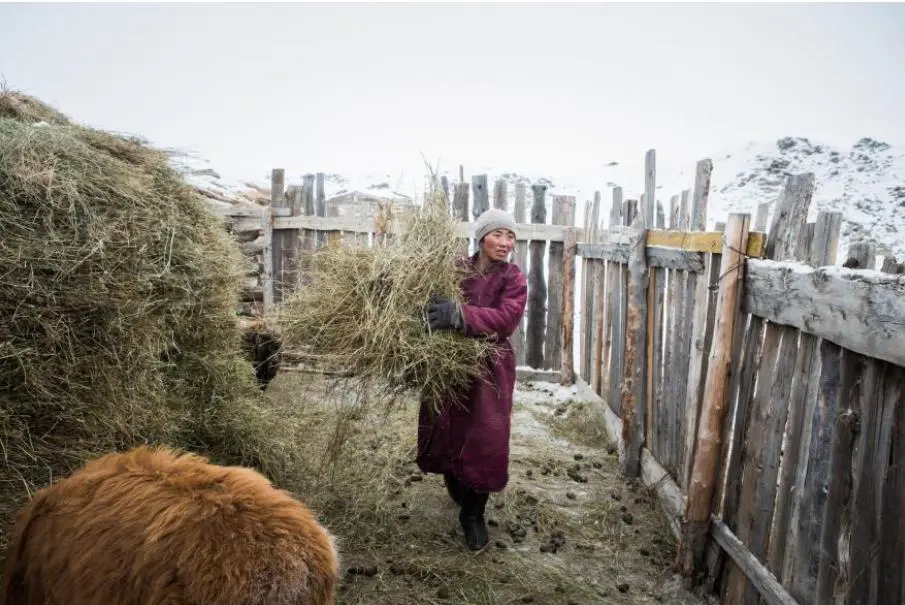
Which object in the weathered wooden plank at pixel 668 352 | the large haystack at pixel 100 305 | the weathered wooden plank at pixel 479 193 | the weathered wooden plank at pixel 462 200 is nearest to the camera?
the large haystack at pixel 100 305

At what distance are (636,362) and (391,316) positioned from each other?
242 cm

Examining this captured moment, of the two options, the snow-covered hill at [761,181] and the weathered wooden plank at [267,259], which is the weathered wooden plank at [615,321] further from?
the weathered wooden plank at [267,259]

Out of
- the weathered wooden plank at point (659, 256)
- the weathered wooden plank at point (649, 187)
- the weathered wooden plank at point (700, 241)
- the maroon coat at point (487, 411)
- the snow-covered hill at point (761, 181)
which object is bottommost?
the maroon coat at point (487, 411)

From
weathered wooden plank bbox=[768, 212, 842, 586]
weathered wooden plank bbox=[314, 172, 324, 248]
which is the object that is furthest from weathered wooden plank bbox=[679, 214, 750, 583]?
weathered wooden plank bbox=[314, 172, 324, 248]

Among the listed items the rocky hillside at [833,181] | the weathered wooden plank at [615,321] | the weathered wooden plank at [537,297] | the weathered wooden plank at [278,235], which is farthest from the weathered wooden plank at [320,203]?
the rocky hillside at [833,181]

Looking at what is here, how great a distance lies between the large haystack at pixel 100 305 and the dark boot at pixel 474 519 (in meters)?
1.45

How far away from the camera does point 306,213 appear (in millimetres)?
8305

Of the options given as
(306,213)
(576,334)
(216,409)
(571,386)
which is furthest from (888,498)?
(576,334)

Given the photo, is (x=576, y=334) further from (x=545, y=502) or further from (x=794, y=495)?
(x=794, y=495)

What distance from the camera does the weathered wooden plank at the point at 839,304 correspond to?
69.4 inches

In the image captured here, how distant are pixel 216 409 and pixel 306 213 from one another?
516 centimetres

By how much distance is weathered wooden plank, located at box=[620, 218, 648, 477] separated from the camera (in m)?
4.52

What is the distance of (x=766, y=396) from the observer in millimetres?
2625

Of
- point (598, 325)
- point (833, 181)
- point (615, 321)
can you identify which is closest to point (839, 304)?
point (615, 321)
